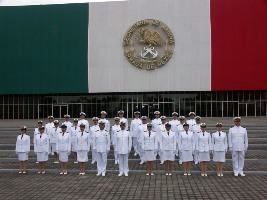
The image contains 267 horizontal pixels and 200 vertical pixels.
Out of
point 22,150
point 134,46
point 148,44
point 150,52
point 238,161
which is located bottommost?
point 238,161

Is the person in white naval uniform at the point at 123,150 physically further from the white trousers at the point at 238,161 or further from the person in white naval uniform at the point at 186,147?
the white trousers at the point at 238,161

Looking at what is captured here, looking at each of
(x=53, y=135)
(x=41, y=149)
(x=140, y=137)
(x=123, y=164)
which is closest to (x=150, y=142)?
(x=123, y=164)

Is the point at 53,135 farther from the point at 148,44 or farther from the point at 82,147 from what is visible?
the point at 148,44

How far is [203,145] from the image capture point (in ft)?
46.6

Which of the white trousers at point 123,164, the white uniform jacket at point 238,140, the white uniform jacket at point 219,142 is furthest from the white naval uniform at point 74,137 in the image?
the white uniform jacket at point 238,140

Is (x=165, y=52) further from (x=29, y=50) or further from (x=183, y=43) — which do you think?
(x=29, y=50)

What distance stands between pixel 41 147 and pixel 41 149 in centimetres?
9

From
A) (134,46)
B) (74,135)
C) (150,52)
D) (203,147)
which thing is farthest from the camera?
(134,46)

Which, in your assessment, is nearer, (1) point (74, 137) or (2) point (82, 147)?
(2) point (82, 147)

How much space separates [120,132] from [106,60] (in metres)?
25.7

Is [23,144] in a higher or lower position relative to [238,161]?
higher

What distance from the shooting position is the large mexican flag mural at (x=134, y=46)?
3809cm

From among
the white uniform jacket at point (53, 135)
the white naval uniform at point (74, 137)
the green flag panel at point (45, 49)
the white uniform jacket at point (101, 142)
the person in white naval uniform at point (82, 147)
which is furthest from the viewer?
the green flag panel at point (45, 49)

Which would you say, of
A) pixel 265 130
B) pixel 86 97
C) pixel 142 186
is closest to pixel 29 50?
pixel 86 97
